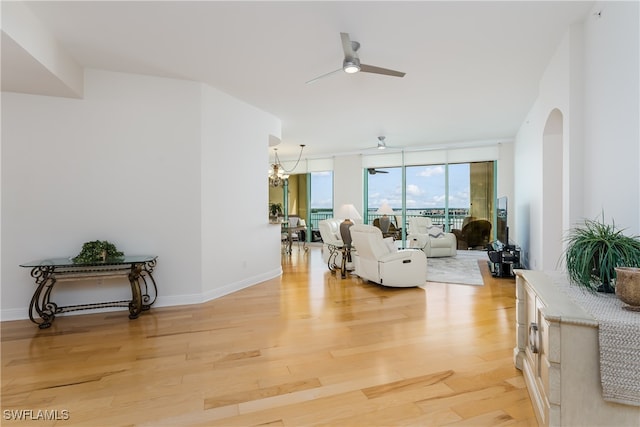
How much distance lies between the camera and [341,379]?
2.22 meters

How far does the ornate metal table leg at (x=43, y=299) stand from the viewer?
3.26 meters

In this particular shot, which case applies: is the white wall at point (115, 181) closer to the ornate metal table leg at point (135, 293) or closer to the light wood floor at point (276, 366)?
the ornate metal table leg at point (135, 293)

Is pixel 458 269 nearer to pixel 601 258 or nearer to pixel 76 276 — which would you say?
pixel 601 258

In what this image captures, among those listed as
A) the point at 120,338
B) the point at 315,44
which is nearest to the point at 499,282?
the point at 315,44

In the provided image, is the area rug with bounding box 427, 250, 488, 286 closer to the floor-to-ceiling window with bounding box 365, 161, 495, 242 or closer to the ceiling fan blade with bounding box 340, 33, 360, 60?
the floor-to-ceiling window with bounding box 365, 161, 495, 242

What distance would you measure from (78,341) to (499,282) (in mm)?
5467

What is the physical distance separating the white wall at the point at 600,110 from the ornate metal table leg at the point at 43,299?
4939 mm

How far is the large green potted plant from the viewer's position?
1625mm

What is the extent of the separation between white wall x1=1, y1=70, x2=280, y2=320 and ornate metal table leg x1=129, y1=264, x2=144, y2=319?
0.34m

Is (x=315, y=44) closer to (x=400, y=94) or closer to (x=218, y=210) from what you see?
(x=400, y=94)

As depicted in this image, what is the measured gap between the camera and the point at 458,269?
6.13 metres

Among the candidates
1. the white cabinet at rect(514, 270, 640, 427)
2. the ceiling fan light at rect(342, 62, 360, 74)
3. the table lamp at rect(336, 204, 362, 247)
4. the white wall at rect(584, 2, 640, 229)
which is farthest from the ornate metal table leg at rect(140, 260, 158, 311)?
the white wall at rect(584, 2, 640, 229)

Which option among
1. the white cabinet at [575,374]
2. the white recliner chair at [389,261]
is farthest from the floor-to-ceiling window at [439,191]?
the white cabinet at [575,374]

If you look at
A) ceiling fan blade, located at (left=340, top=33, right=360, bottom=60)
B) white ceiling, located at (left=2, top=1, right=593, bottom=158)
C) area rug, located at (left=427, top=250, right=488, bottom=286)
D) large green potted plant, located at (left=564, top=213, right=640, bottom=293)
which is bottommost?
area rug, located at (left=427, top=250, right=488, bottom=286)
